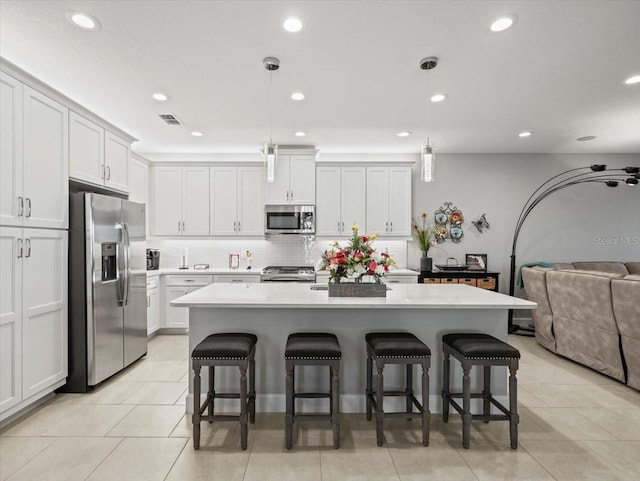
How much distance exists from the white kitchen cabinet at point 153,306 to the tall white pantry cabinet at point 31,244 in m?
1.63

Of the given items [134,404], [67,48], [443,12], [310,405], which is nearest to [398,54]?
[443,12]

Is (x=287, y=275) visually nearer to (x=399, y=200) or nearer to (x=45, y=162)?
(x=399, y=200)

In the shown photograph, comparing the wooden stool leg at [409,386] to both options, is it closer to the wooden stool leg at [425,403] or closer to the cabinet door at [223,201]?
the wooden stool leg at [425,403]

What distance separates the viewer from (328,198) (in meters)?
5.26

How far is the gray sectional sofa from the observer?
124 inches


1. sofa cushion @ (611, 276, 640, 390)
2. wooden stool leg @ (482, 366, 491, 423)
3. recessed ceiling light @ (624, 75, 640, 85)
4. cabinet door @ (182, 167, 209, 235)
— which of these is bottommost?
wooden stool leg @ (482, 366, 491, 423)

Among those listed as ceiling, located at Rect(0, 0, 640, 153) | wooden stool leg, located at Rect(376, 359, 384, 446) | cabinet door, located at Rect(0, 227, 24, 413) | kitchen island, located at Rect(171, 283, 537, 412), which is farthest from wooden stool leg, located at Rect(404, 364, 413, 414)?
cabinet door, located at Rect(0, 227, 24, 413)

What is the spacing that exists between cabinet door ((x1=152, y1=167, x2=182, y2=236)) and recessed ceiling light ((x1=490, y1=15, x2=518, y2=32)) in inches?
174

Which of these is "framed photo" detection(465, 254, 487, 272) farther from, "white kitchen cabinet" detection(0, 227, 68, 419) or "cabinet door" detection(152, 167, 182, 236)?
"white kitchen cabinet" detection(0, 227, 68, 419)

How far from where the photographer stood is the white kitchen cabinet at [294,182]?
5117mm

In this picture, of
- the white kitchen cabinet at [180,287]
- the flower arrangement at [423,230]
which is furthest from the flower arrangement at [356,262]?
the flower arrangement at [423,230]

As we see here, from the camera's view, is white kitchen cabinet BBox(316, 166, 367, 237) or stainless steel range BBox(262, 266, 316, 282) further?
white kitchen cabinet BBox(316, 166, 367, 237)

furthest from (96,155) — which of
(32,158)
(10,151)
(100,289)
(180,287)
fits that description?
(180,287)

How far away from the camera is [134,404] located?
9.44 ft
